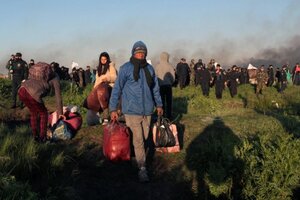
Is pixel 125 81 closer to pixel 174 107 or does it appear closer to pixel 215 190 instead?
pixel 215 190

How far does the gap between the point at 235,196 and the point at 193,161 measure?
3.45 feet

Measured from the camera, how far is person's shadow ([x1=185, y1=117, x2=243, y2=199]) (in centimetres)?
679

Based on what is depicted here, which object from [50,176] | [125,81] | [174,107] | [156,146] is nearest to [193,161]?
[156,146]

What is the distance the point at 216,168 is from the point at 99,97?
9.87ft

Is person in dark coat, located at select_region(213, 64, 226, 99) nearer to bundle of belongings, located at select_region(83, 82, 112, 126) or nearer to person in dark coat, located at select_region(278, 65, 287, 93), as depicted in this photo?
person in dark coat, located at select_region(278, 65, 287, 93)

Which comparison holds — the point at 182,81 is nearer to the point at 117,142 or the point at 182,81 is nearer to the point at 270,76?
the point at 270,76

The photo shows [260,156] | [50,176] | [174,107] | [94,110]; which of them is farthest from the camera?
[174,107]

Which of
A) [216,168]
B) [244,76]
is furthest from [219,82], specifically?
[216,168]

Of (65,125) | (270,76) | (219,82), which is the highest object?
(270,76)

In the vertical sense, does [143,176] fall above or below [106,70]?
below

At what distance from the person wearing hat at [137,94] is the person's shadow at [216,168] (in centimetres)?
93

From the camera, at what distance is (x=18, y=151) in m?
6.71

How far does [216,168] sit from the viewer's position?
23.0ft

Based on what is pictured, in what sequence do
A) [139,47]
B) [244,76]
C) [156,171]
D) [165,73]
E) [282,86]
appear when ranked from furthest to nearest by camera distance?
[244,76], [282,86], [165,73], [156,171], [139,47]
